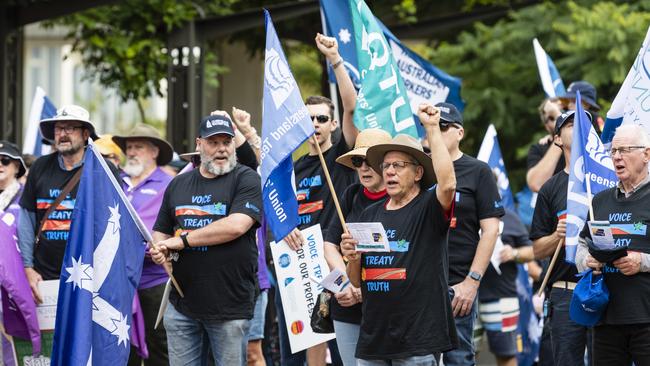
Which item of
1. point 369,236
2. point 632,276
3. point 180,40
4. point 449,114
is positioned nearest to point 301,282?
point 449,114

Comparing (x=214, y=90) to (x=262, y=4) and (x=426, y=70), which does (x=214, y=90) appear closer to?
(x=262, y=4)

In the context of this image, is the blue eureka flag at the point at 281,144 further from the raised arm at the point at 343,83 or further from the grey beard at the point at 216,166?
the grey beard at the point at 216,166

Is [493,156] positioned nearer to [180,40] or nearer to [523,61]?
[180,40]

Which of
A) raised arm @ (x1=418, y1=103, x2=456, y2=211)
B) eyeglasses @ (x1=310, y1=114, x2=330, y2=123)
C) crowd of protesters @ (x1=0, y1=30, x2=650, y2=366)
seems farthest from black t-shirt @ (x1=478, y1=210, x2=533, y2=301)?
raised arm @ (x1=418, y1=103, x2=456, y2=211)

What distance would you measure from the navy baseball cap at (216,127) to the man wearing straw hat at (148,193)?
1583mm

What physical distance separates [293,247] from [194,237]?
90 centimetres

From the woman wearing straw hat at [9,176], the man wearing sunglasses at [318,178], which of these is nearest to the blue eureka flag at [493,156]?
the man wearing sunglasses at [318,178]

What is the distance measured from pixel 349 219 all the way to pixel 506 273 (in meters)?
4.51

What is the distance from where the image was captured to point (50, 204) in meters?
10.2

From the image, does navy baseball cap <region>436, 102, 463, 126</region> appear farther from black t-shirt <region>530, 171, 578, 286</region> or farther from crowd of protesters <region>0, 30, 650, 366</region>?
black t-shirt <region>530, 171, 578, 286</region>

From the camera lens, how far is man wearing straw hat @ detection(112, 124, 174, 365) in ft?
35.3

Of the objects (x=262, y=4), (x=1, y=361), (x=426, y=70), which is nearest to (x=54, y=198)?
(x=1, y=361)

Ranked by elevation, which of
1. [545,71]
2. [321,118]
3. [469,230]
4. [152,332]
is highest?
[545,71]

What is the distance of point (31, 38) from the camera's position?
4494 cm
